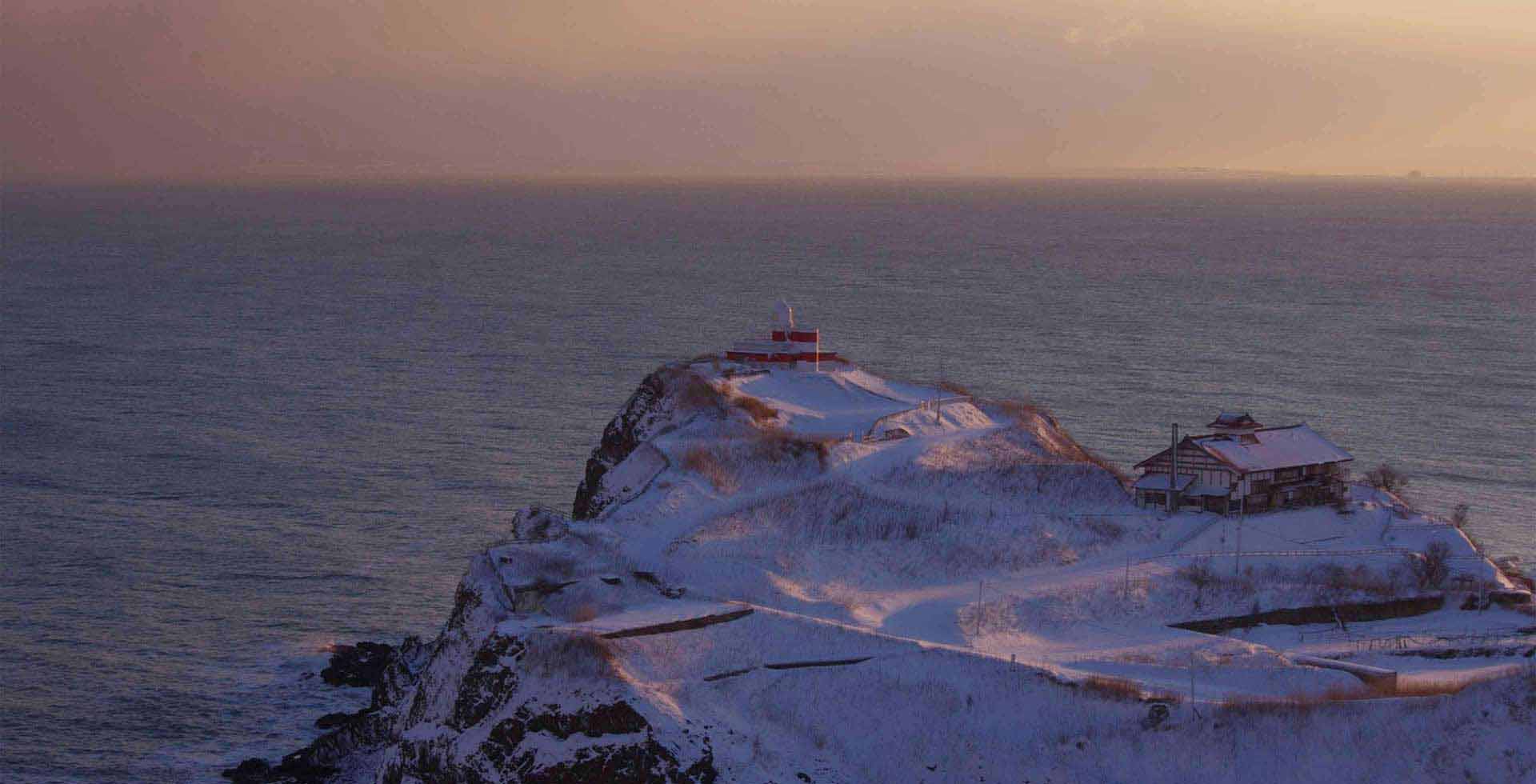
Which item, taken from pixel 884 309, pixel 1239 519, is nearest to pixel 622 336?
pixel 884 309

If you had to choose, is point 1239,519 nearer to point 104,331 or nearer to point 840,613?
point 840,613

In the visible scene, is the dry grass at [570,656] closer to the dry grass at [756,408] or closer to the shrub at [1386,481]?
the dry grass at [756,408]

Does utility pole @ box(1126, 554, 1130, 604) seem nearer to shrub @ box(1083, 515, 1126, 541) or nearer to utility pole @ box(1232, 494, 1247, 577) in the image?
shrub @ box(1083, 515, 1126, 541)

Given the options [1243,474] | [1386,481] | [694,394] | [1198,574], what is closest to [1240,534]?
[1243,474]

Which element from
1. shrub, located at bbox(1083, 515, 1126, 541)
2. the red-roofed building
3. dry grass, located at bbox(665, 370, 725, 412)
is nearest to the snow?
shrub, located at bbox(1083, 515, 1126, 541)

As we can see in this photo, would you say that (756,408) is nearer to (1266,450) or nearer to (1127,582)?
(1127,582)

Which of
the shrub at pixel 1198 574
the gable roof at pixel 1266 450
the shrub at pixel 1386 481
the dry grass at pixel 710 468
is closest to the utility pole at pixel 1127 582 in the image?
the shrub at pixel 1198 574
